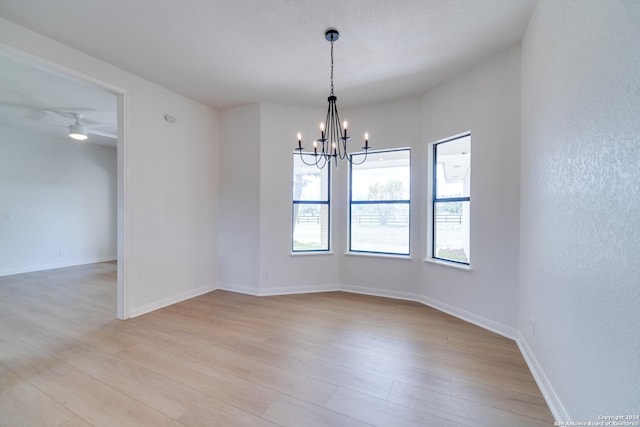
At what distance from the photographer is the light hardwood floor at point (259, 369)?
5.47ft

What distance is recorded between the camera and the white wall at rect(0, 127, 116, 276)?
5324 millimetres

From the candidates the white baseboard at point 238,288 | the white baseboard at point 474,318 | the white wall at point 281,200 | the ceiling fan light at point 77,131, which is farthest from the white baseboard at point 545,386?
the ceiling fan light at point 77,131

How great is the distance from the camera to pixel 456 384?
1.96 m

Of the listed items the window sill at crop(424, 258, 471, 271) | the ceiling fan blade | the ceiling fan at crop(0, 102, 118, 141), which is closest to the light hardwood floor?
the window sill at crop(424, 258, 471, 271)

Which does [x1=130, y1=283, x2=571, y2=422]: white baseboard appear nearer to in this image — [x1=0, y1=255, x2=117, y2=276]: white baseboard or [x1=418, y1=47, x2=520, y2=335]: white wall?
[x1=418, y1=47, x2=520, y2=335]: white wall

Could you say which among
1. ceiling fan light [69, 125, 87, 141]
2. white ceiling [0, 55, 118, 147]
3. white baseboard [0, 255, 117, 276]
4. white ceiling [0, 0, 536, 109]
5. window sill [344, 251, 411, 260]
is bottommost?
white baseboard [0, 255, 117, 276]

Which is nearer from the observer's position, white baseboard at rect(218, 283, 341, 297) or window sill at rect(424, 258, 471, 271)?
window sill at rect(424, 258, 471, 271)

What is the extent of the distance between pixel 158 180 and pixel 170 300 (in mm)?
1685

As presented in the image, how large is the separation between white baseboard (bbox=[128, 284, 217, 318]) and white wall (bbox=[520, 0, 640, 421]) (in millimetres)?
4090

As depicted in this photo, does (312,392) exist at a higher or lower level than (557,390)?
lower

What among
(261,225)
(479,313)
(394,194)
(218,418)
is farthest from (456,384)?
(261,225)

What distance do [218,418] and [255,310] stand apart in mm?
1827

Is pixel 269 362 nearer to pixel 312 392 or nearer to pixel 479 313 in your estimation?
A: pixel 312 392

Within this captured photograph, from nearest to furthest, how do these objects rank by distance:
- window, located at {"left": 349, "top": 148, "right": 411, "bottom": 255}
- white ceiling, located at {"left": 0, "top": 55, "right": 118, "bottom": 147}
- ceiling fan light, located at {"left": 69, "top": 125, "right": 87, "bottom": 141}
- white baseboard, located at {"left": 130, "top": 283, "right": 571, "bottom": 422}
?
white baseboard, located at {"left": 130, "top": 283, "right": 571, "bottom": 422} < white ceiling, located at {"left": 0, "top": 55, "right": 118, "bottom": 147} < window, located at {"left": 349, "top": 148, "right": 411, "bottom": 255} < ceiling fan light, located at {"left": 69, "top": 125, "right": 87, "bottom": 141}
